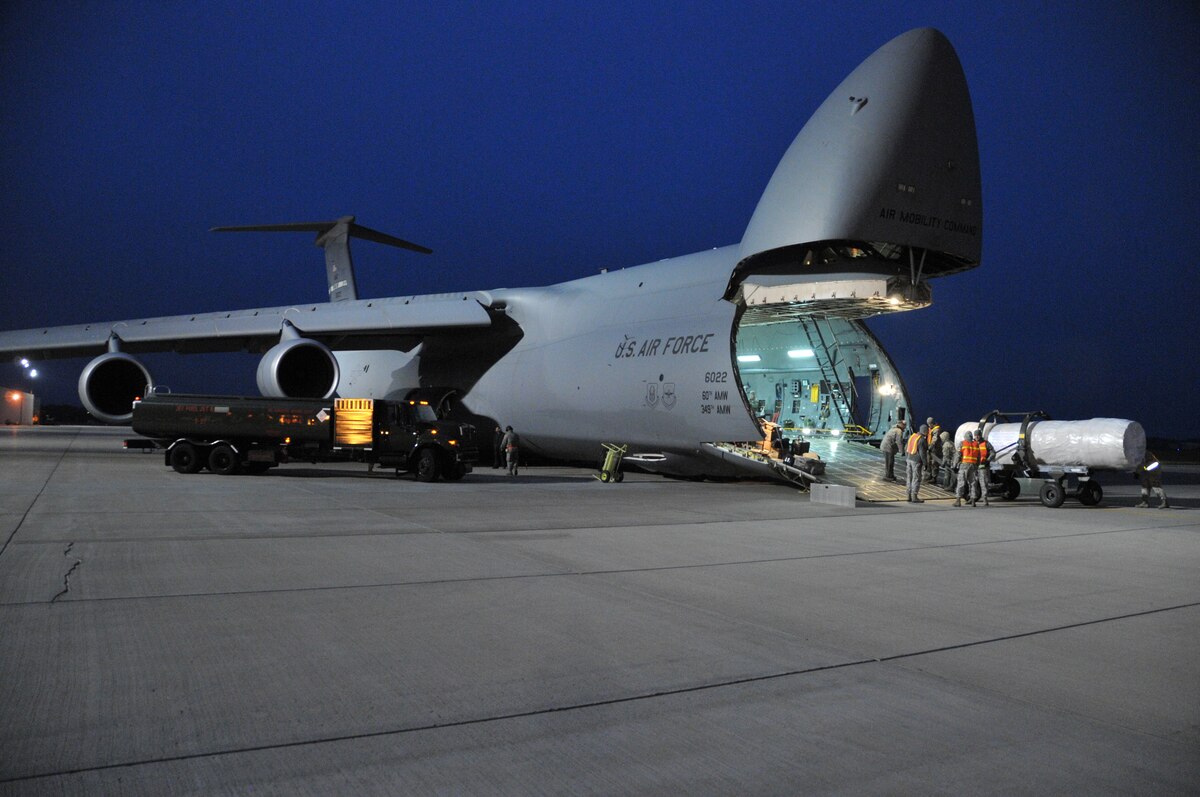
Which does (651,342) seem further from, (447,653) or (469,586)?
(447,653)

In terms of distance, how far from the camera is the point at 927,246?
12.4 m

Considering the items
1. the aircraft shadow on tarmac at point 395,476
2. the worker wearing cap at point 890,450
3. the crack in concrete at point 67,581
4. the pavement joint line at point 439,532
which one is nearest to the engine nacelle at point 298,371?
the aircraft shadow on tarmac at point 395,476

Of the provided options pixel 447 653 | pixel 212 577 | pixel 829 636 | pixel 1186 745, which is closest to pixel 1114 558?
pixel 829 636

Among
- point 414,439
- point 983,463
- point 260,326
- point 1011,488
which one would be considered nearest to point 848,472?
point 983,463

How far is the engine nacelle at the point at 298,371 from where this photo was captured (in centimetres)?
1833

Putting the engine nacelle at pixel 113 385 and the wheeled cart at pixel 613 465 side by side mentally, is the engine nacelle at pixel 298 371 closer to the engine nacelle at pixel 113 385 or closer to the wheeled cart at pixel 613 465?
the engine nacelle at pixel 113 385

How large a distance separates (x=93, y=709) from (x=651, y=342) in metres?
12.9

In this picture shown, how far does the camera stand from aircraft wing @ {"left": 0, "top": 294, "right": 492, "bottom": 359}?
19203 millimetres

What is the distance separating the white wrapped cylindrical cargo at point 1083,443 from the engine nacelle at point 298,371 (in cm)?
1348

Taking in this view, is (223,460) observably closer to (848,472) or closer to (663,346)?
(663,346)

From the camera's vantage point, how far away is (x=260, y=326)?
20.0 metres

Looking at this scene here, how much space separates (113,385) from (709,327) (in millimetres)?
14398

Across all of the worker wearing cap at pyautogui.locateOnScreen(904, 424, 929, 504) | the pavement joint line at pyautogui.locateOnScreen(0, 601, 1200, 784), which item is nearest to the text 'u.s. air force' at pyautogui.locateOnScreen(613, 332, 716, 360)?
the worker wearing cap at pyautogui.locateOnScreen(904, 424, 929, 504)

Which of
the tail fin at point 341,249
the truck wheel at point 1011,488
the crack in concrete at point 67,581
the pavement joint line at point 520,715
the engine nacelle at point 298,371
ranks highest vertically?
the tail fin at point 341,249
